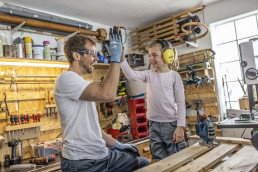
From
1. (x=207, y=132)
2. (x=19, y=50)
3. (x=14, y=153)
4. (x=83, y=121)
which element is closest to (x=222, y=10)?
(x=207, y=132)

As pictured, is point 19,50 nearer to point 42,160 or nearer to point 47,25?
point 47,25

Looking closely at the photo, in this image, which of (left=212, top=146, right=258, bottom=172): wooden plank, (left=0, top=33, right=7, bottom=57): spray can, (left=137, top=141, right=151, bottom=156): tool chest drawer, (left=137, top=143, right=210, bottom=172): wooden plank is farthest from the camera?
(left=137, top=141, right=151, bottom=156): tool chest drawer

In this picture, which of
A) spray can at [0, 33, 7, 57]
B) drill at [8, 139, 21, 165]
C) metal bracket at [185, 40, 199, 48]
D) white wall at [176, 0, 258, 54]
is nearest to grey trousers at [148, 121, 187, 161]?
drill at [8, 139, 21, 165]

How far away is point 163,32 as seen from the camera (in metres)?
4.87

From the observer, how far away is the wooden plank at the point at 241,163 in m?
1.33

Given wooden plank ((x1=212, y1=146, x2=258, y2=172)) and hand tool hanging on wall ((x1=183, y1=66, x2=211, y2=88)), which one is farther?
hand tool hanging on wall ((x1=183, y1=66, x2=211, y2=88))

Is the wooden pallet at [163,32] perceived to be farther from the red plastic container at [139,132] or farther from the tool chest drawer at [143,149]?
the tool chest drawer at [143,149]

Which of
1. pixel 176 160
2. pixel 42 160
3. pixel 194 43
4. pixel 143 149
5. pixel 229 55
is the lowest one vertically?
pixel 143 149

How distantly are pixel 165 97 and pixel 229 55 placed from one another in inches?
112

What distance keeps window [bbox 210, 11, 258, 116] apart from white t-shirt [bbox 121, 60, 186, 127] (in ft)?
7.95

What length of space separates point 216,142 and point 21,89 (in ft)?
9.26

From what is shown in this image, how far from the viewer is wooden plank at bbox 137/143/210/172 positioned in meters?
1.45

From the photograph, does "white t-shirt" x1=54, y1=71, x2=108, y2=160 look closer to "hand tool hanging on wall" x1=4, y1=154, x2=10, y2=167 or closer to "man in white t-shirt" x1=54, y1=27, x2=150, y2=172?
"man in white t-shirt" x1=54, y1=27, x2=150, y2=172

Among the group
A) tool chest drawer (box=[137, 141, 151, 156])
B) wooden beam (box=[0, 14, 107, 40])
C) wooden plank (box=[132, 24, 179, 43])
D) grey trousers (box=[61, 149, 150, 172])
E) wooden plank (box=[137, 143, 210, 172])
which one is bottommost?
tool chest drawer (box=[137, 141, 151, 156])
